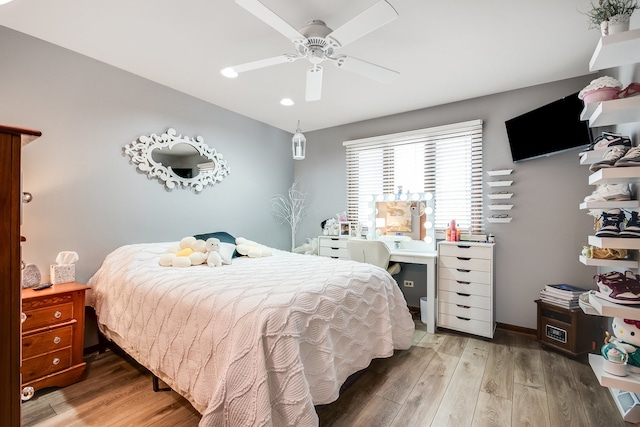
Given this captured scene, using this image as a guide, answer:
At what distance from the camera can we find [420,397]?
1.83 meters

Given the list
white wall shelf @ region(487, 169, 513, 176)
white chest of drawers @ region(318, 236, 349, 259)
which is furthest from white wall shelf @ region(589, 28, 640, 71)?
white chest of drawers @ region(318, 236, 349, 259)

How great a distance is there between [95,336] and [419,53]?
3.55 meters

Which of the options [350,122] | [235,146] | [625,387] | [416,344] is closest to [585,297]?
[625,387]

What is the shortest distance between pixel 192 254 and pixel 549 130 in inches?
130

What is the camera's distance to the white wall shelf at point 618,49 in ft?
4.20

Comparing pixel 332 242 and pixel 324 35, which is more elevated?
pixel 324 35

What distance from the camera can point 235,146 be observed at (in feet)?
11.8

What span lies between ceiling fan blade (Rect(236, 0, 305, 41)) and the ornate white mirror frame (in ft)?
6.04

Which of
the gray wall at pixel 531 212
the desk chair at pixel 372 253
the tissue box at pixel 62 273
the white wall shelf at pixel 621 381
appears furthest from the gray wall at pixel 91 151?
the white wall shelf at pixel 621 381

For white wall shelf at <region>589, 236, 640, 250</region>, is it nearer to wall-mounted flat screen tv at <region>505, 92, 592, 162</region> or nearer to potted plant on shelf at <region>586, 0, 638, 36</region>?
potted plant on shelf at <region>586, 0, 638, 36</region>

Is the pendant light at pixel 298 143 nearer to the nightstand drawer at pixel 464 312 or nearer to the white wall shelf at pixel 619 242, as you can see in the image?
the nightstand drawer at pixel 464 312

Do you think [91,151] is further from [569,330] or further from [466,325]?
[569,330]

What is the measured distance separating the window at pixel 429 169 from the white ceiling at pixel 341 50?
485 millimetres

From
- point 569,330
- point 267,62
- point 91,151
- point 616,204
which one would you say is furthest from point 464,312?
point 91,151
